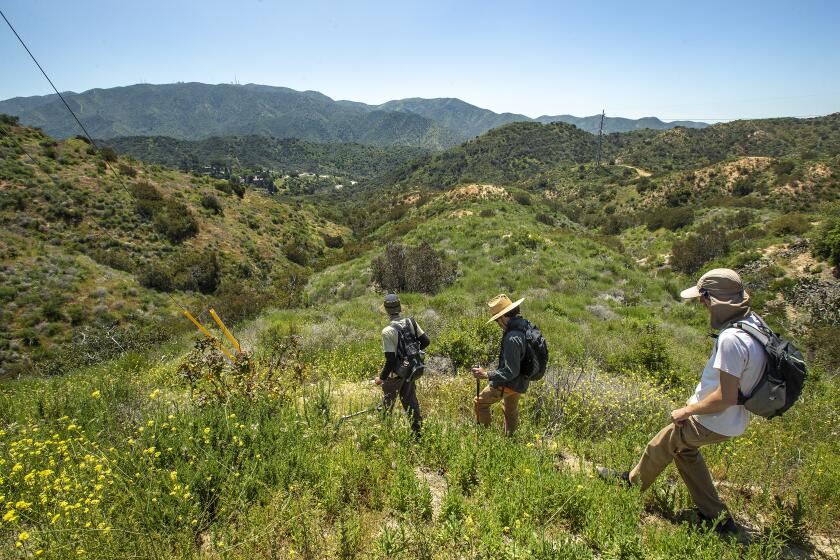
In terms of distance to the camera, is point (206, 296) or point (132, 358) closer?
point (132, 358)

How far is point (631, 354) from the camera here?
760 centimetres

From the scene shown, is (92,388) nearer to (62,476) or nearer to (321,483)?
(62,476)

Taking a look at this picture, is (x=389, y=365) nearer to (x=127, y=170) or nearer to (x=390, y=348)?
(x=390, y=348)

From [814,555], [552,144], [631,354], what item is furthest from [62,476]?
[552,144]

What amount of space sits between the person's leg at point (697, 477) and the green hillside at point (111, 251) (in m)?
13.1

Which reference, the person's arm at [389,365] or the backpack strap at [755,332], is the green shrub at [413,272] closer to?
the person's arm at [389,365]

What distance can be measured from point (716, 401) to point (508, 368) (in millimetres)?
1707

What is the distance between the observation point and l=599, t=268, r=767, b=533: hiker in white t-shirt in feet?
8.85

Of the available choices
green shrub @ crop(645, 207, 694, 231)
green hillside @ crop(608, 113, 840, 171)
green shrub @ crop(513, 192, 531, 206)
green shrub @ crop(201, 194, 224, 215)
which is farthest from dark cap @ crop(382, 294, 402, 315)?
green hillside @ crop(608, 113, 840, 171)

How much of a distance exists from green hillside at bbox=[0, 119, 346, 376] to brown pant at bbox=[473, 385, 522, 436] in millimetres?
11175

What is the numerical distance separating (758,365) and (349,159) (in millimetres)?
193148

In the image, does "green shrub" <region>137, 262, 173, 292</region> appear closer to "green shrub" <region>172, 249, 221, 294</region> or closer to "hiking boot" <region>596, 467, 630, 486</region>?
"green shrub" <region>172, 249, 221, 294</region>

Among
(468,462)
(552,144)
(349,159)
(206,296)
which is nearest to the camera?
(468,462)

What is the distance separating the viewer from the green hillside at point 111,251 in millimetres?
18484
